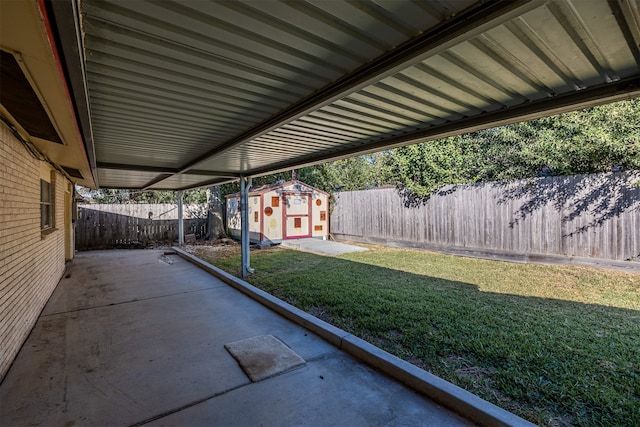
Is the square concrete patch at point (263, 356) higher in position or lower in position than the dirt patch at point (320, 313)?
lower

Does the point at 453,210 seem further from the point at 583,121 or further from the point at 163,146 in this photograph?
the point at 163,146

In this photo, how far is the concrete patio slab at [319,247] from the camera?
9.86 meters

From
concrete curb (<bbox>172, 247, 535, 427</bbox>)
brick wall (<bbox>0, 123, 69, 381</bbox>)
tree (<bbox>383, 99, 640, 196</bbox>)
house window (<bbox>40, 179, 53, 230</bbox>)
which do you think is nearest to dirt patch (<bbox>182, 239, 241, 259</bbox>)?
house window (<bbox>40, 179, 53, 230</bbox>)

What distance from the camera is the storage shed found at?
1190cm

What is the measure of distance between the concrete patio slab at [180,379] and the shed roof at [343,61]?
2337mm

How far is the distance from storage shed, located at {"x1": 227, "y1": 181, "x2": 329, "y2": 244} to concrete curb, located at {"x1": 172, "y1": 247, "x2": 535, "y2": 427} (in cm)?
795

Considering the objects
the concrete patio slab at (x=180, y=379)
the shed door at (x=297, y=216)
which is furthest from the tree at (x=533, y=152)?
the concrete patio slab at (x=180, y=379)

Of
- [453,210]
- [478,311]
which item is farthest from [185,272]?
[453,210]

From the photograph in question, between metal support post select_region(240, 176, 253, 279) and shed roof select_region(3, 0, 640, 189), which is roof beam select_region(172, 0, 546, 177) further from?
metal support post select_region(240, 176, 253, 279)

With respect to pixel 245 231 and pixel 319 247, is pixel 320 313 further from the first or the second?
pixel 319 247

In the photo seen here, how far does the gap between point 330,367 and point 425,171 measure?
8233 mm

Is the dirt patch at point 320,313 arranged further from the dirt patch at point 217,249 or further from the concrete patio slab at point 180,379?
the dirt patch at point 217,249

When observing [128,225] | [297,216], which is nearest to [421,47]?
[297,216]

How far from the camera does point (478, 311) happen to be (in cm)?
415
